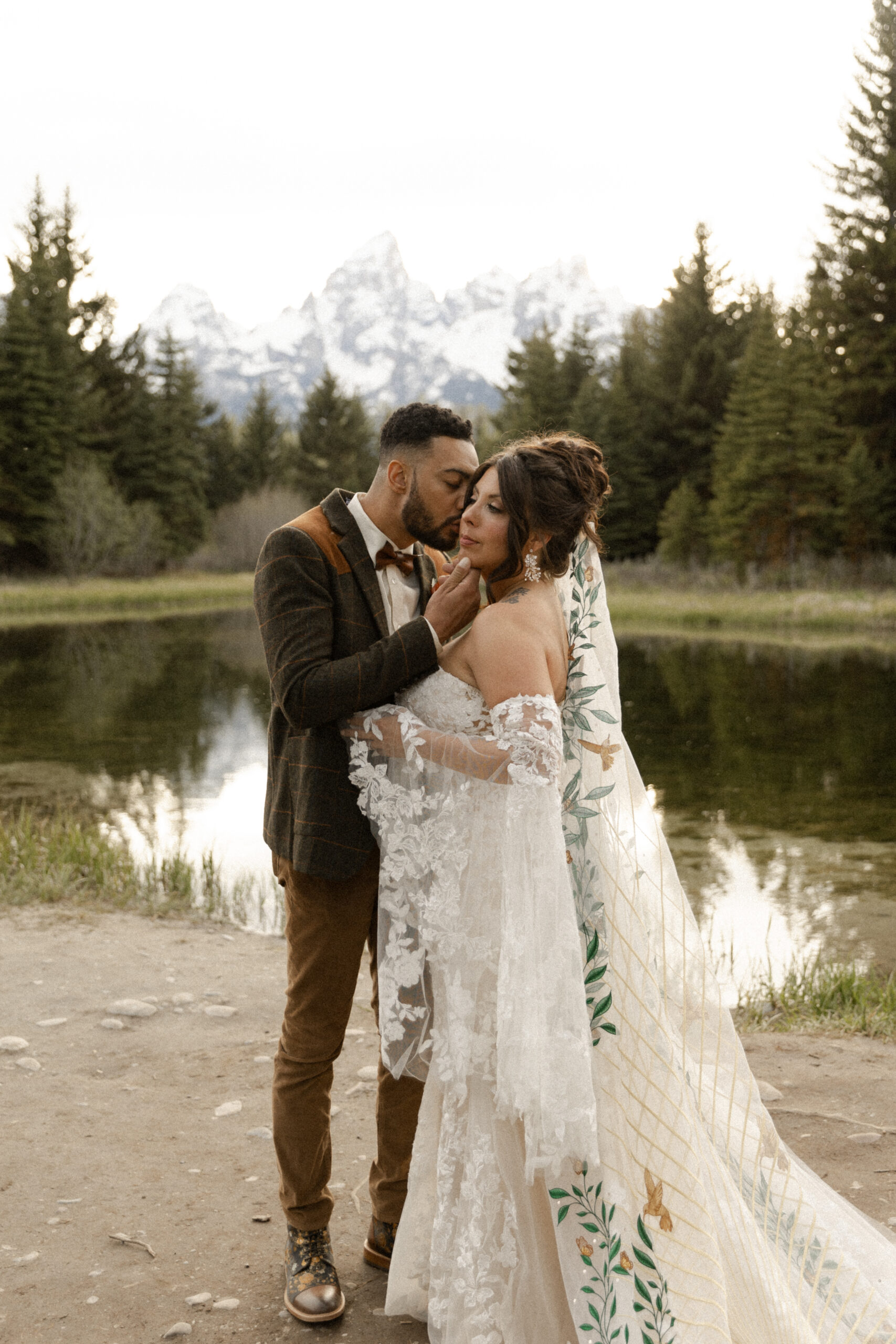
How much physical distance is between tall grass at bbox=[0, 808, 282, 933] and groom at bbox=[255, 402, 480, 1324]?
3932 mm

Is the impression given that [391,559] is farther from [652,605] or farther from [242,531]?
[242,531]

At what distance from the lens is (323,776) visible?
275 centimetres

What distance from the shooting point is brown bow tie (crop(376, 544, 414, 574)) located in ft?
9.44

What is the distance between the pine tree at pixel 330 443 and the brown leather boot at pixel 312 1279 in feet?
167

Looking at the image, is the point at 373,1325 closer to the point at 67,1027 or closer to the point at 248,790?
the point at 67,1027

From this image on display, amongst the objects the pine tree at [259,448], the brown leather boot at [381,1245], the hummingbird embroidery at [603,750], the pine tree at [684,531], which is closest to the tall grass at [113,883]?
the brown leather boot at [381,1245]

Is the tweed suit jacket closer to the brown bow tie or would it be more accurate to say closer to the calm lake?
the brown bow tie

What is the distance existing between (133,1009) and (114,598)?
3348 cm

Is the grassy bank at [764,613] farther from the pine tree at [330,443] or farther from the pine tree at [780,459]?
the pine tree at [330,443]

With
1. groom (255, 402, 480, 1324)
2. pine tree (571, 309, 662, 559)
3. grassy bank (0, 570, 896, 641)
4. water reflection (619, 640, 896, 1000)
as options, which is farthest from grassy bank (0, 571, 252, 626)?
groom (255, 402, 480, 1324)

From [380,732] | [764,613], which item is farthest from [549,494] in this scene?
[764,613]

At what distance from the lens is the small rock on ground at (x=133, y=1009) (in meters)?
4.75

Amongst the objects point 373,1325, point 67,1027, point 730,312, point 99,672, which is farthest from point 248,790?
point 730,312

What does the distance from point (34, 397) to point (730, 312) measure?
25.4 metres
